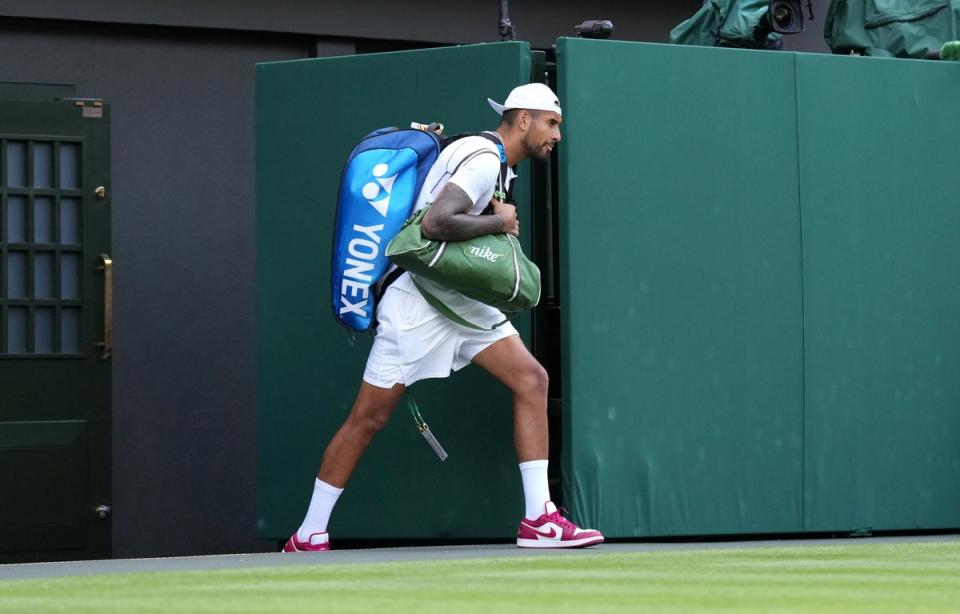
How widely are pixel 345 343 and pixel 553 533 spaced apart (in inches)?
62.7

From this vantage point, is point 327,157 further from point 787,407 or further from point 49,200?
point 787,407

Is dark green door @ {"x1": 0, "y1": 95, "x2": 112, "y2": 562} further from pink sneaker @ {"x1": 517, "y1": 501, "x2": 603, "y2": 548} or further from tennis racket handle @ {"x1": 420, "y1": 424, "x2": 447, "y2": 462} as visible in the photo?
pink sneaker @ {"x1": 517, "y1": 501, "x2": 603, "y2": 548}

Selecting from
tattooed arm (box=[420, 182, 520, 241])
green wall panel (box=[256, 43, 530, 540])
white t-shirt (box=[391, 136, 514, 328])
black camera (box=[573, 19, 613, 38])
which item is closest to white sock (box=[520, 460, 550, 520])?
white t-shirt (box=[391, 136, 514, 328])

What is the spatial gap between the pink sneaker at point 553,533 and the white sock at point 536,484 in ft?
0.10

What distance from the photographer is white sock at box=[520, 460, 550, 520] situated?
7793 millimetres

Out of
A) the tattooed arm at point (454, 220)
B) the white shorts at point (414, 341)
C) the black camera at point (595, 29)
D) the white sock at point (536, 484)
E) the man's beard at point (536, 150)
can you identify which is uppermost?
the black camera at point (595, 29)

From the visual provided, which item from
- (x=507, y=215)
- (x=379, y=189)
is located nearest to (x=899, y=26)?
(x=507, y=215)

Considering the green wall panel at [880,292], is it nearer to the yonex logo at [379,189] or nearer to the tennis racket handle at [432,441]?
the tennis racket handle at [432,441]

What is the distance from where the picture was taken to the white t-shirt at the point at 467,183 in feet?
24.8

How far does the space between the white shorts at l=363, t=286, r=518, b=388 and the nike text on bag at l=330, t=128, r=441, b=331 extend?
0.13 metres

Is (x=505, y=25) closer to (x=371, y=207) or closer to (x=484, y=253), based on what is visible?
(x=371, y=207)

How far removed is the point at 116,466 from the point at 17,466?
97 centimetres

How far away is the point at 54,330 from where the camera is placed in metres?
9.77

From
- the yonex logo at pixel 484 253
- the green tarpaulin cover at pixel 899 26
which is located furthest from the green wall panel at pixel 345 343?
the green tarpaulin cover at pixel 899 26
